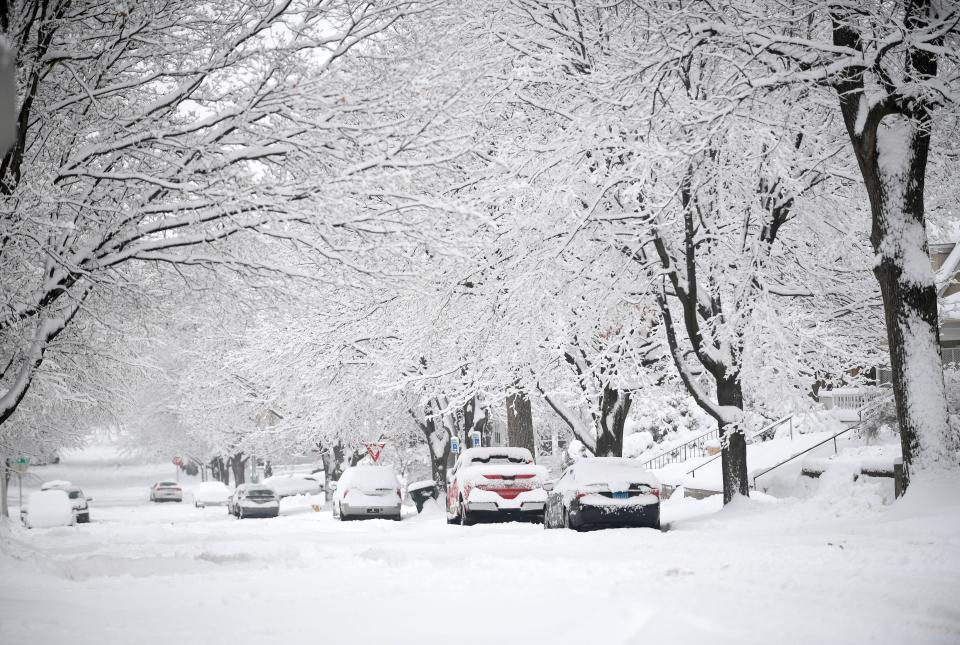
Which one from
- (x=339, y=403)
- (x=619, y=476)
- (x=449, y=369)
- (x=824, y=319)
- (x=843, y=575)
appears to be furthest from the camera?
(x=339, y=403)

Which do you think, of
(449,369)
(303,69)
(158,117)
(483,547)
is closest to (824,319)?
(449,369)

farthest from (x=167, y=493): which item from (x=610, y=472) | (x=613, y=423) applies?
(x=610, y=472)

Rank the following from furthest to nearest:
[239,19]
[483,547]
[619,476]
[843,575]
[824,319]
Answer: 1. [824,319]
2. [619,476]
3. [483,547]
4. [239,19]
5. [843,575]

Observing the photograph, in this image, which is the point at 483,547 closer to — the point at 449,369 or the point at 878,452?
the point at 449,369

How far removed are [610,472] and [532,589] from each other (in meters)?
7.59

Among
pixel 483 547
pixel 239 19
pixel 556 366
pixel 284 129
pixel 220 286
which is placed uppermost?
pixel 239 19

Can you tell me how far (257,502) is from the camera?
3359 centimetres

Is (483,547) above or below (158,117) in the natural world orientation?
below

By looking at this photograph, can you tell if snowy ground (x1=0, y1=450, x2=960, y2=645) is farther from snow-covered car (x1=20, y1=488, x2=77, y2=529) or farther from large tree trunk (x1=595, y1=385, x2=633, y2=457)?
snow-covered car (x1=20, y1=488, x2=77, y2=529)

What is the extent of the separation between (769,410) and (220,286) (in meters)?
11.1

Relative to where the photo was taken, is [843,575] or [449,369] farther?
[449,369]

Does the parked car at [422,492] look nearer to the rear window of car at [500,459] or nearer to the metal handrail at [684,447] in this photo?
the metal handrail at [684,447]

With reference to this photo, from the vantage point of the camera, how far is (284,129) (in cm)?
1062

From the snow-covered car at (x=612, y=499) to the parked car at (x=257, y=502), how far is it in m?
21.8
